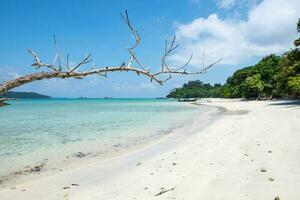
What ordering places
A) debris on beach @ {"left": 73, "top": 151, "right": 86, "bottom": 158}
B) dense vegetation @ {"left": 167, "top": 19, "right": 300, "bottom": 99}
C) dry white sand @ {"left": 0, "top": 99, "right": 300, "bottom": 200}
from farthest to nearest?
dense vegetation @ {"left": 167, "top": 19, "right": 300, "bottom": 99} < debris on beach @ {"left": 73, "top": 151, "right": 86, "bottom": 158} < dry white sand @ {"left": 0, "top": 99, "right": 300, "bottom": 200}

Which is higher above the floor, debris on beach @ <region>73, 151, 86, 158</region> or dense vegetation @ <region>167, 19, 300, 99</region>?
dense vegetation @ <region>167, 19, 300, 99</region>

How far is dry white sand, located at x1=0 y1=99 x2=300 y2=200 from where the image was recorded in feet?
19.8

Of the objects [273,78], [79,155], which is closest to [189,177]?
[79,155]

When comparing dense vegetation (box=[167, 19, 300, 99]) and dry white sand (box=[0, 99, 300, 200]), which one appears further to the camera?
dense vegetation (box=[167, 19, 300, 99])

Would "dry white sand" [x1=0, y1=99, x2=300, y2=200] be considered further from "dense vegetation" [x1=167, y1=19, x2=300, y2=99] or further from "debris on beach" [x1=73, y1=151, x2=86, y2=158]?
"dense vegetation" [x1=167, y1=19, x2=300, y2=99]

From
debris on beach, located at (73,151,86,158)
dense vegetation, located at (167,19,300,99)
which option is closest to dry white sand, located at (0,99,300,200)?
debris on beach, located at (73,151,86,158)

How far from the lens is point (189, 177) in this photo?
7109 millimetres

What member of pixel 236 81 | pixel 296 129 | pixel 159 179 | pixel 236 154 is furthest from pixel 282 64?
pixel 236 81

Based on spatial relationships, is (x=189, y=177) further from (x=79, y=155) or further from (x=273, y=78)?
(x=273, y=78)

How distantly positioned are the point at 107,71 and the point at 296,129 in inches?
422

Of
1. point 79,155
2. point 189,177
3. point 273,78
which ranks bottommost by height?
point 79,155

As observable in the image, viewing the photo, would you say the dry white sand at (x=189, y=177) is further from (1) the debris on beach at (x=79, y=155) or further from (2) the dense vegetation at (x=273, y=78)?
(2) the dense vegetation at (x=273, y=78)

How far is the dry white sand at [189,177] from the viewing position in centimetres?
602

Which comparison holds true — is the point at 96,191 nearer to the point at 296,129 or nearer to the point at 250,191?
the point at 250,191
